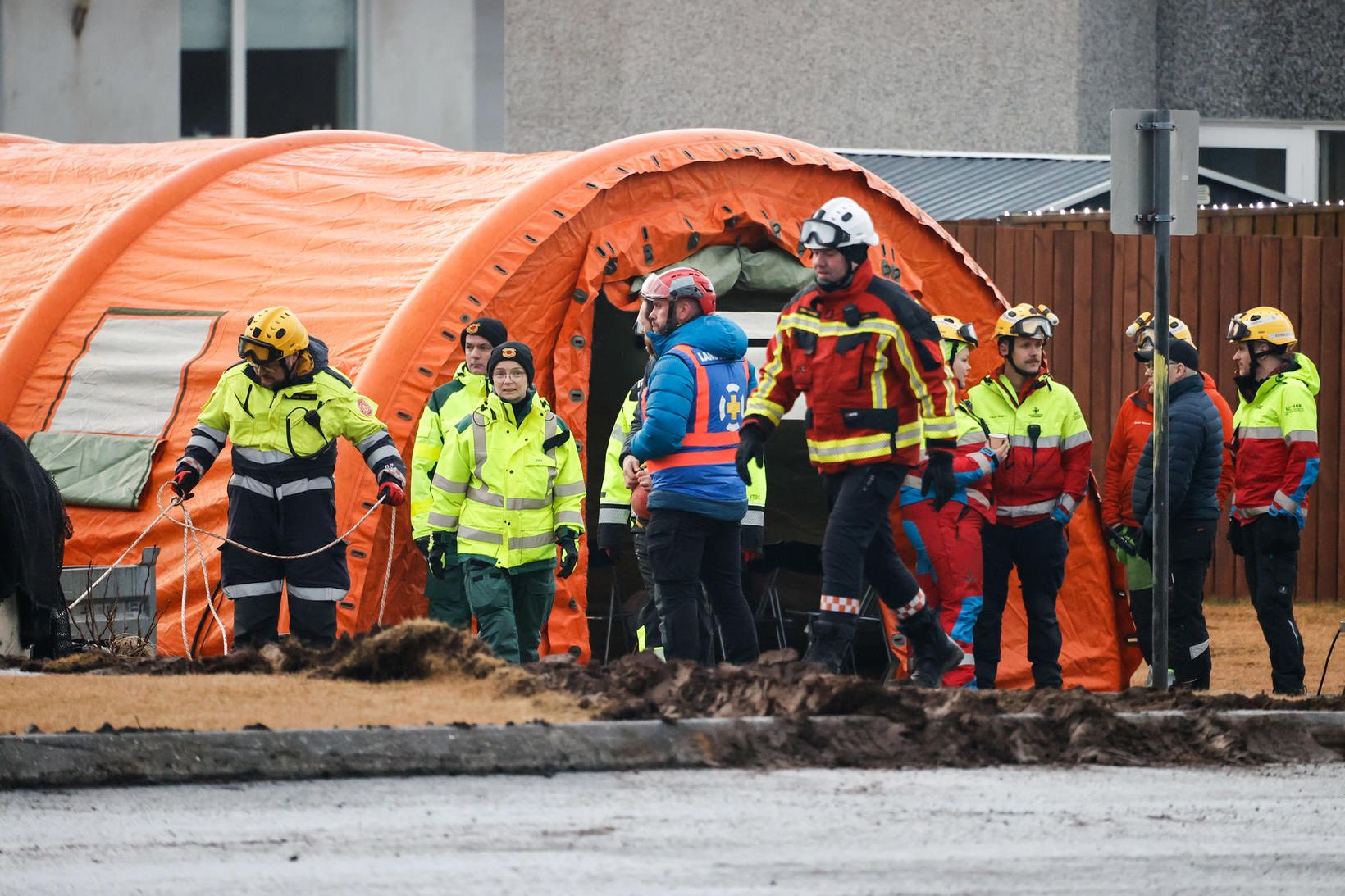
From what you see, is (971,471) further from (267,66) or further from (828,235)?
(267,66)

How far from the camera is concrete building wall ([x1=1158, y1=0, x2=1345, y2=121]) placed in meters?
22.8

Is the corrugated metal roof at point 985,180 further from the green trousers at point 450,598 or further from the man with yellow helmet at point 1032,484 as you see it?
the green trousers at point 450,598

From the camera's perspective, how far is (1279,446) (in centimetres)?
1119

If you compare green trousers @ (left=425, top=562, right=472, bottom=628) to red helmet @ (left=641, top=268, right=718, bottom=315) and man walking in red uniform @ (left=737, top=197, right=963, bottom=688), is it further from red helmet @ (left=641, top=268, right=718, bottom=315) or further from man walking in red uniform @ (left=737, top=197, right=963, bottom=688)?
man walking in red uniform @ (left=737, top=197, right=963, bottom=688)

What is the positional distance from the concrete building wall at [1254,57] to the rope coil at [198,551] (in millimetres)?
14784

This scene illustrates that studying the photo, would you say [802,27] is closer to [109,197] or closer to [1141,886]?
[109,197]

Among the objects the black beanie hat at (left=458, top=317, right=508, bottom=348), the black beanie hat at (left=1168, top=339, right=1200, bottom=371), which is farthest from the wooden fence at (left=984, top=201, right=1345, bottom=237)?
the black beanie hat at (left=458, top=317, right=508, bottom=348)

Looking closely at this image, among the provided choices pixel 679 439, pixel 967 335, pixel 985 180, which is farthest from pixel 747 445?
pixel 985 180

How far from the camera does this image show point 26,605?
29.4ft

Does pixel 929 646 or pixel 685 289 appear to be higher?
pixel 685 289

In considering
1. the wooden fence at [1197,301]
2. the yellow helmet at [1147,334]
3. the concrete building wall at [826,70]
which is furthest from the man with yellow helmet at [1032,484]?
the concrete building wall at [826,70]

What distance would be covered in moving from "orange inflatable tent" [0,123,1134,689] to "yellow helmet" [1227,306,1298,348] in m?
1.33

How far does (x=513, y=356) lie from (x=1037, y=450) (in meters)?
2.79

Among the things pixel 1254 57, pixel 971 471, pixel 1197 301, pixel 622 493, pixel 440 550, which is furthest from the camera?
pixel 1254 57
